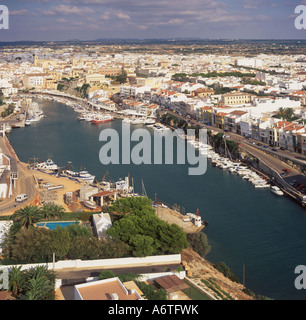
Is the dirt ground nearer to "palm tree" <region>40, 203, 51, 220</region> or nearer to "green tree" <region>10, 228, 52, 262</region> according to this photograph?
"palm tree" <region>40, 203, 51, 220</region>

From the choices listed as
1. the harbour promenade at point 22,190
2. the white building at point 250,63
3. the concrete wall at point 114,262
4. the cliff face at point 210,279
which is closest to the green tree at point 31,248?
the concrete wall at point 114,262

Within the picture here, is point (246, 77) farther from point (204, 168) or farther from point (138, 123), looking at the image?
point (204, 168)

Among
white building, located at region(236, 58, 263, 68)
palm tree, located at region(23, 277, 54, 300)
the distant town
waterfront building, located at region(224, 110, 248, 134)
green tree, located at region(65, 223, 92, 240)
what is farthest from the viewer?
white building, located at region(236, 58, 263, 68)

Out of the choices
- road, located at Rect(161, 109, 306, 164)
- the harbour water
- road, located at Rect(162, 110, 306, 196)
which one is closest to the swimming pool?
the harbour water

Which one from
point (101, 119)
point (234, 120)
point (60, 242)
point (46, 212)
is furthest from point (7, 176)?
point (101, 119)

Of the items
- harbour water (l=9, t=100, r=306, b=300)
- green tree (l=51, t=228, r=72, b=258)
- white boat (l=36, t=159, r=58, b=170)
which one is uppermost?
green tree (l=51, t=228, r=72, b=258)

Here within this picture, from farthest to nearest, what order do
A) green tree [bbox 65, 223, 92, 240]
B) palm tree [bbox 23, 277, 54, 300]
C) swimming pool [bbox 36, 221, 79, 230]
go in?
1. swimming pool [bbox 36, 221, 79, 230]
2. green tree [bbox 65, 223, 92, 240]
3. palm tree [bbox 23, 277, 54, 300]

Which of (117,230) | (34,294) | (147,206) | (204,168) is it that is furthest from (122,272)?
(204,168)
